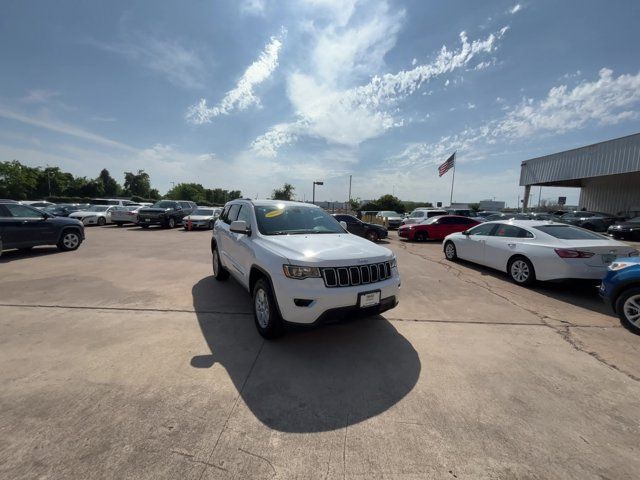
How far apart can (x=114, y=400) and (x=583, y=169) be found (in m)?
28.8

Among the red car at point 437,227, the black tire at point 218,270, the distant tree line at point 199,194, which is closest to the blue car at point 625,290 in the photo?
the black tire at point 218,270

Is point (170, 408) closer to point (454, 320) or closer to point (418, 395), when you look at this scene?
point (418, 395)

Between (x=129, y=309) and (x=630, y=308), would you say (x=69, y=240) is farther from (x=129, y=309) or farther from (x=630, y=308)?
(x=630, y=308)

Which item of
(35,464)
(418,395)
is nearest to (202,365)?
(35,464)

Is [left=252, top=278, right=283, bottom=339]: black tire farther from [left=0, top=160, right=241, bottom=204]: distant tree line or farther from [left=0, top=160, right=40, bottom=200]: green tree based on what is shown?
[left=0, top=160, right=40, bottom=200]: green tree

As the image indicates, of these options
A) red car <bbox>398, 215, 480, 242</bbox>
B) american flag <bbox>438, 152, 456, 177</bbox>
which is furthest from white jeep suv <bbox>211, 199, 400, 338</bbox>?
american flag <bbox>438, 152, 456, 177</bbox>

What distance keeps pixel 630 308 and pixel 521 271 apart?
2252 mm

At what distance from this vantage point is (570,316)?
4648 millimetres

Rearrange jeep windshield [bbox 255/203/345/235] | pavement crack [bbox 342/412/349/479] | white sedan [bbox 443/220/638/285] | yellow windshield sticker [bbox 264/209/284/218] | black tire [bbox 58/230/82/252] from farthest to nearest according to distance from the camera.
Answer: black tire [bbox 58/230/82/252], white sedan [bbox 443/220/638/285], yellow windshield sticker [bbox 264/209/284/218], jeep windshield [bbox 255/203/345/235], pavement crack [bbox 342/412/349/479]

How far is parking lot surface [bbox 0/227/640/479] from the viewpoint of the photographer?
195 cm

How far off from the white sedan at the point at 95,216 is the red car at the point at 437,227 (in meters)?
18.8

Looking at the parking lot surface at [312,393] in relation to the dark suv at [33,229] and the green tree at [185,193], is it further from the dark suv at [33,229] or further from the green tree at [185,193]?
the green tree at [185,193]

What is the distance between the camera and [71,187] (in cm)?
7794

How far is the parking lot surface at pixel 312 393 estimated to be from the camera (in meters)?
1.95
